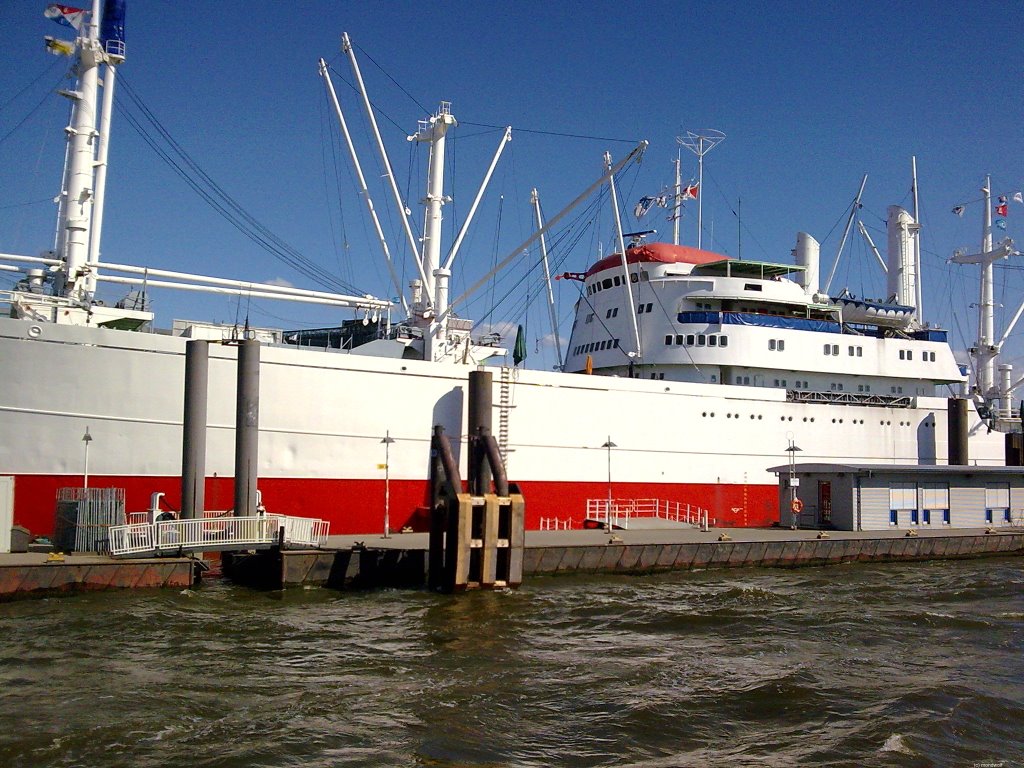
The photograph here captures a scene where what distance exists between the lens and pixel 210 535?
1775 cm

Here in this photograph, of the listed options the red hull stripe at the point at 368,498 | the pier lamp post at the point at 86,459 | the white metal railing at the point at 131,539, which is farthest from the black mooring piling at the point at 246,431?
the pier lamp post at the point at 86,459

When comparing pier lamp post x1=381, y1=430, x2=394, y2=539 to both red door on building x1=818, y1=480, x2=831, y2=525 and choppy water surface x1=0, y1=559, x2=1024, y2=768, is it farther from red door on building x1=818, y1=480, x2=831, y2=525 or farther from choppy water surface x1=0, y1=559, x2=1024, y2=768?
red door on building x1=818, y1=480, x2=831, y2=525

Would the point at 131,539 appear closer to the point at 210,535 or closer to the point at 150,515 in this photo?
the point at 210,535

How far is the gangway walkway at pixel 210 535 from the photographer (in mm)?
17016

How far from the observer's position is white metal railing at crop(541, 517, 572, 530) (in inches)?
1020

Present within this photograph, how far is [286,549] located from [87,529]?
3797 millimetres

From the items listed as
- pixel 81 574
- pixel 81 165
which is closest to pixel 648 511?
pixel 81 574

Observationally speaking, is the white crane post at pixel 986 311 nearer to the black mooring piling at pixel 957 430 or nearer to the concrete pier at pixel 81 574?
the black mooring piling at pixel 957 430

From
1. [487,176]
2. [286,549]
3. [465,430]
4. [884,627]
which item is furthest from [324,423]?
[884,627]

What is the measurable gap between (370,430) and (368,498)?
69.4 inches

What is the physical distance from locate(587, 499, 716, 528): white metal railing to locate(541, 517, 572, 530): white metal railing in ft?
2.24

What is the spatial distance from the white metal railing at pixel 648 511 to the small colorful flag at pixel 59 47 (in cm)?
1788

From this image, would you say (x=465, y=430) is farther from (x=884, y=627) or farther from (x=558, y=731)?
(x=558, y=731)

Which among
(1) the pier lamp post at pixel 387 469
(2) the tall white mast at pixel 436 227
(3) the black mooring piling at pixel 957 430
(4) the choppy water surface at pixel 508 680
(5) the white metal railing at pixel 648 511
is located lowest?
(4) the choppy water surface at pixel 508 680
